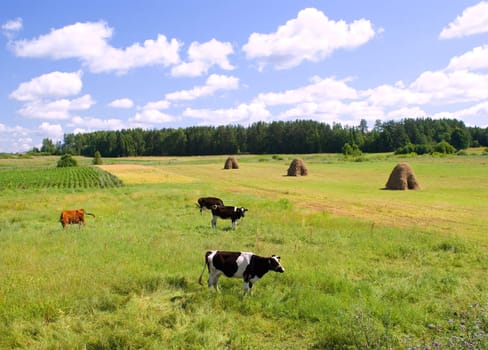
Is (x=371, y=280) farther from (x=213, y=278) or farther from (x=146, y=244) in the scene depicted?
(x=146, y=244)

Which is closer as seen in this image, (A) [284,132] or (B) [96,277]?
(B) [96,277]

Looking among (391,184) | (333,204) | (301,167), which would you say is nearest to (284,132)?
(301,167)

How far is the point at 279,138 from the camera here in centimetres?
15188

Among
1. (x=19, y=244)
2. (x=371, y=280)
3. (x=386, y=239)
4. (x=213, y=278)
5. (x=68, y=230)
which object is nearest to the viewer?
Result: (x=213, y=278)

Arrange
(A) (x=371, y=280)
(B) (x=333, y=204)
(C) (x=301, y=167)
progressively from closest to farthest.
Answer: (A) (x=371, y=280), (B) (x=333, y=204), (C) (x=301, y=167)

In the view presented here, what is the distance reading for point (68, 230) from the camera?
1683 centimetres

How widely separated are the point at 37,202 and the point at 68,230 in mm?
15789

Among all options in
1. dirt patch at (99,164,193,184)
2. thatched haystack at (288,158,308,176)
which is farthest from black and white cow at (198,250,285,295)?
thatched haystack at (288,158,308,176)

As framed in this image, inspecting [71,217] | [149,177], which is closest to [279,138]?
[149,177]

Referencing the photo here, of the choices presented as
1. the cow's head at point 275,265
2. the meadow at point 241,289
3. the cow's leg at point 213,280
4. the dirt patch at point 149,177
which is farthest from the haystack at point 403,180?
the cow's leg at point 213,280

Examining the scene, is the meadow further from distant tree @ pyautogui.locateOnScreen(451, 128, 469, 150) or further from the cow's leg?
distant tree @ pyautogui.locateOnScreen(451, 128, 469, 150)

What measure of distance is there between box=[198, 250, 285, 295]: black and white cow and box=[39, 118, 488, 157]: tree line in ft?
455

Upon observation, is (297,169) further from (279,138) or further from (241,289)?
(279,138)

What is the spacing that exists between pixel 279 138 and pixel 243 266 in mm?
144186
